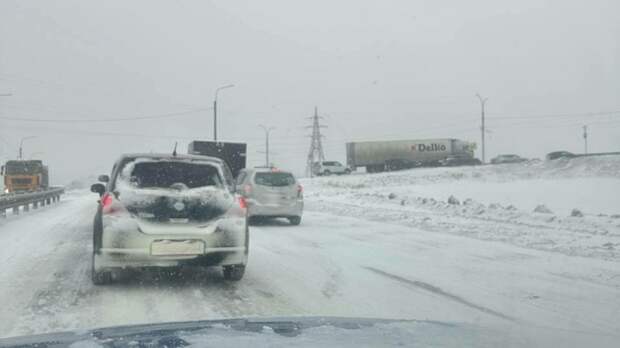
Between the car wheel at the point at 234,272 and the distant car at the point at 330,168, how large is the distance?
57135 mm

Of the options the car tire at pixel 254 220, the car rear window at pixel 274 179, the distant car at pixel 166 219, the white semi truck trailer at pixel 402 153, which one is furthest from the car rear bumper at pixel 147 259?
the white semi truck trailer at pixel 402 153

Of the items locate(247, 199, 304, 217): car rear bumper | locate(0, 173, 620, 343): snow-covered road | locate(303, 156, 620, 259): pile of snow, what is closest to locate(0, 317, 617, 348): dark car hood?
locate(0, 173, 620, 343): snow-covered road

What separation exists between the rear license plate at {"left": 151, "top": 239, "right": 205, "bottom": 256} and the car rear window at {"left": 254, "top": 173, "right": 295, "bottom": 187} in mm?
9665

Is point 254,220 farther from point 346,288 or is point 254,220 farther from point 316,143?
point 316,143

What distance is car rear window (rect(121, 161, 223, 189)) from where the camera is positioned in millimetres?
7621

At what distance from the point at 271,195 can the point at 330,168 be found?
1918 inches

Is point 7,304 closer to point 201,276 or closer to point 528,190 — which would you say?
point 201,276

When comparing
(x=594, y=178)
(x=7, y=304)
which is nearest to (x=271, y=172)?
(x=7, y=304)

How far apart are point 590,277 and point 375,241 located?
5.18 metres

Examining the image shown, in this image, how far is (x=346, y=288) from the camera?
299 inches

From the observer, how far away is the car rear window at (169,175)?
7.62 meters

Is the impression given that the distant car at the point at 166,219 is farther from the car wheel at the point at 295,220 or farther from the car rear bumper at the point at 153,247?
the car wheel at the point at 295,220

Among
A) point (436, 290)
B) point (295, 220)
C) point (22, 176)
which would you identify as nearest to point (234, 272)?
point (436, 290)

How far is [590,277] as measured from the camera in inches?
324
